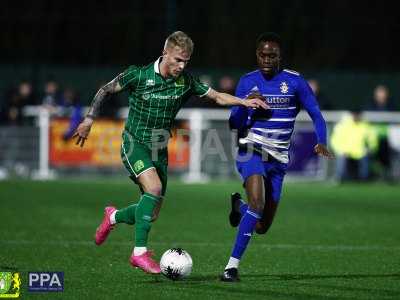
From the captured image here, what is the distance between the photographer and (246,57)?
99.6 feet

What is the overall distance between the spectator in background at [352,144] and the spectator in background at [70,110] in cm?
583

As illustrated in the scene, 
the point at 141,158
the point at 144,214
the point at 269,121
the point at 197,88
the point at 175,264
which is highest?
the point at 197,88

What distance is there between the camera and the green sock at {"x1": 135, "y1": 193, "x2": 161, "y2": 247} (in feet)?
31.0

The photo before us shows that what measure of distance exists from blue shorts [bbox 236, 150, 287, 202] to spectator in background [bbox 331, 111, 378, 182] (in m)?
14.1

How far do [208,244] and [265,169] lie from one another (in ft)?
9.64

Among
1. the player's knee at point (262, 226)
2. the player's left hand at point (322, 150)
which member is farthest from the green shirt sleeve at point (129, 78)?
the player's knee at point (262, 226)

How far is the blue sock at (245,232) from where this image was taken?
378 inches

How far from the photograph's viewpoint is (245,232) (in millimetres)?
9680

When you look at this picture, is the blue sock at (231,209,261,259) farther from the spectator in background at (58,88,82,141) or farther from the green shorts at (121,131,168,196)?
the spectator in background at (58,88,82,141)

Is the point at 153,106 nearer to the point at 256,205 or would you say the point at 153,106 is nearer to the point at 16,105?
the point at 256,205

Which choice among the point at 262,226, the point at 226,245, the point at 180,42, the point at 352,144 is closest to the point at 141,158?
the point at 180,42

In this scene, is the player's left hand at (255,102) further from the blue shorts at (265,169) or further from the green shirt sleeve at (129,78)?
the green shirt sleeve at (129,78)

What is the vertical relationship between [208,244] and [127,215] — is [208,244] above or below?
below

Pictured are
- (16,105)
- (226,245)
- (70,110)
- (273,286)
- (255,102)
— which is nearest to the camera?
(273,286)
